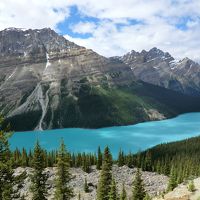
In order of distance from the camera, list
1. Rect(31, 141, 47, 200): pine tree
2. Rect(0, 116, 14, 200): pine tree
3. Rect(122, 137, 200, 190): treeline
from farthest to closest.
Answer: Rect(122, 137, 200, 190): treeline → Rect(31, 141, 47, 200): pine tree → Rect(0, 116, 14, 200): pine tree

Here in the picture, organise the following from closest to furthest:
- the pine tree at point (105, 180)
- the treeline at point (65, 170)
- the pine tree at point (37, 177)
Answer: the treeline at point (65, 170)
the pine tree at point (37, 177)
the pine tree at point (105, 180)

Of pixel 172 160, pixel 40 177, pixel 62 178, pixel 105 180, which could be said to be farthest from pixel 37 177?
pixel 172 160

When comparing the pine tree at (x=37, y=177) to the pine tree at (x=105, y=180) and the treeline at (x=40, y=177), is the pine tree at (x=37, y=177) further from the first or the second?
the pine tree at (x=105, y=180)

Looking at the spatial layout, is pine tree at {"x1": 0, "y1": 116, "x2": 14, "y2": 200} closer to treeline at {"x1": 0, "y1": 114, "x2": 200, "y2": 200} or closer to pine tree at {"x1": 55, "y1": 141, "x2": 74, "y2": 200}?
treeline at {"x1": 0, "y1": 114, "x2": 200, "y2": 200}

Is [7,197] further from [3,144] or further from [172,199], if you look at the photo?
[172,199]

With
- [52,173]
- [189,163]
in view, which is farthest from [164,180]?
[52,173]

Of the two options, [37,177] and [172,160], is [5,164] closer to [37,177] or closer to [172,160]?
[37,177]

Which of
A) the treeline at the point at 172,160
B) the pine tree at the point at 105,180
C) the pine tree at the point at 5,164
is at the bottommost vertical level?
the treeline at the point at 172,160

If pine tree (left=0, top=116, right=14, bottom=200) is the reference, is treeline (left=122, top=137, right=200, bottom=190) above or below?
Result: below

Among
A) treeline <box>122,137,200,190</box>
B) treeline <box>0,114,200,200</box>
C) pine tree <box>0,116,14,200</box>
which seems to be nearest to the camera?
pine tree <box>0,116,14,200</box>

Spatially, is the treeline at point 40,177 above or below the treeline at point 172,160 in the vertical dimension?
above

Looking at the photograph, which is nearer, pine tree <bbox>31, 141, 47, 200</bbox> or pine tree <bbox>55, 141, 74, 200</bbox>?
pine tree <bbox>31, 141, 47, 200</bbox>

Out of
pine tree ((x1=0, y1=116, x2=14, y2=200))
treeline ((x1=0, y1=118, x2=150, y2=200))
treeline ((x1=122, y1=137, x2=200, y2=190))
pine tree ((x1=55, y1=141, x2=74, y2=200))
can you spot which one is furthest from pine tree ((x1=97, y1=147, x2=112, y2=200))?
pine tree ((x1=0, y1=116, x2=14, y2=200))

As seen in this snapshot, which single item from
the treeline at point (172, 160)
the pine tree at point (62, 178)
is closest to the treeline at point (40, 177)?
the pine tree at point (62, 178)
